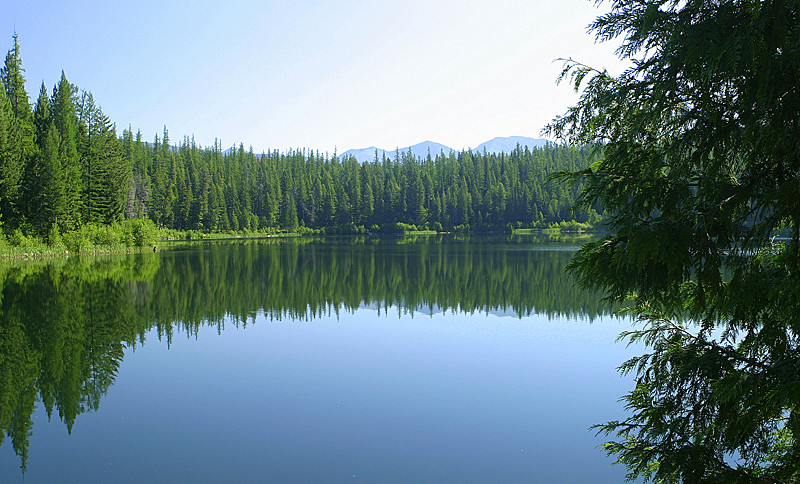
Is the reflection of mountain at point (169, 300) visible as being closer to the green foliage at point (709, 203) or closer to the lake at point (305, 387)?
the lake at point (305, 387)

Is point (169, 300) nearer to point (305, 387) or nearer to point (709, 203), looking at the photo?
point (305, 387)

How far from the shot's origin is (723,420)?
11.6ft

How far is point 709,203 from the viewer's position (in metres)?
3.67

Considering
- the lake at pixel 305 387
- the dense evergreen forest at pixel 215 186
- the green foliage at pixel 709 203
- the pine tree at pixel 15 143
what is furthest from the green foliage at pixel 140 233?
the green foliage at pixel 709 203

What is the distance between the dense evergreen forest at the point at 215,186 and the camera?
41312mm

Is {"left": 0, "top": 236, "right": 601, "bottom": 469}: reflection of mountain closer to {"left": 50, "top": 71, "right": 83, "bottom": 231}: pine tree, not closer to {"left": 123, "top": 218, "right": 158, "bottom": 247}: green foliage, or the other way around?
{"left": 50, "top": 71, "right": 83, "bottom": 231}: pine tree

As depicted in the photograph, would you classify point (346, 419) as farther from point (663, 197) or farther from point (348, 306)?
point (348, 306)

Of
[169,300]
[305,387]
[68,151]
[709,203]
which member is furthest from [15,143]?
[709,203]

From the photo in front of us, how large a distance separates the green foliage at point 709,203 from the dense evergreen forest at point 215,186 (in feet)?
145

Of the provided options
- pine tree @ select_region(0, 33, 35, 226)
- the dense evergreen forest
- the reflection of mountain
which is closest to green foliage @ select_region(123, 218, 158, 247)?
the dense evergreen forest

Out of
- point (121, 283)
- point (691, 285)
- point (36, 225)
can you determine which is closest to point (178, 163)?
point (36, 225)

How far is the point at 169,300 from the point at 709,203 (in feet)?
65.5

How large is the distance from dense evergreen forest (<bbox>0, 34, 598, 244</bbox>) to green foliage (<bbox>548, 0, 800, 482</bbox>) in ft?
145

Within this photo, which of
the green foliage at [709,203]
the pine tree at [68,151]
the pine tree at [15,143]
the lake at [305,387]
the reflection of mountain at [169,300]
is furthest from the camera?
the pine tree at [68,151]
